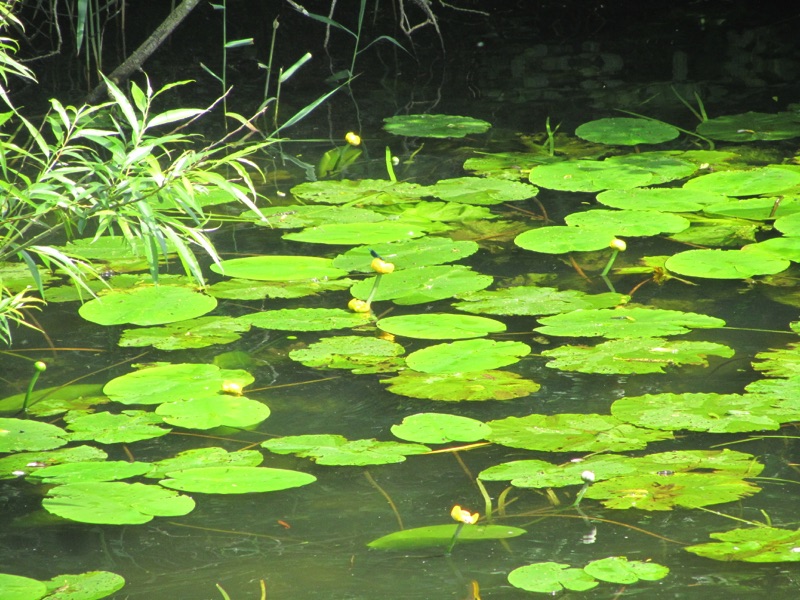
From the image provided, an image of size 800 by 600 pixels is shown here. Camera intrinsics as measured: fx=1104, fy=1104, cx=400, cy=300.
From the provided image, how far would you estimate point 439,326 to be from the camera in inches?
102

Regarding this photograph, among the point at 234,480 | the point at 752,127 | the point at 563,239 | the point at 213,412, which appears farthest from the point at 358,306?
the point at 752,127

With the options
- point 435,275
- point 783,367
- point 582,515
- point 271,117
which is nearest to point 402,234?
point 435,275

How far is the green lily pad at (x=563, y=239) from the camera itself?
3104 millimetres

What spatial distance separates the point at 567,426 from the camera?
2111 millimetres

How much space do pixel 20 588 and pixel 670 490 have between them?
3.45 feet

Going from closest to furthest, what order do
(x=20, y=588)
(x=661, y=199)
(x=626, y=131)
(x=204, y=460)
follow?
(x=20, y=588) → (x=204, y=460) → (x=661, y=199) → (x=626, y=131)

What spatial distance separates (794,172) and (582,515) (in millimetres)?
2275

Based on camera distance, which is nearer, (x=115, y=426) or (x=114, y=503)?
(x=114, y=503)

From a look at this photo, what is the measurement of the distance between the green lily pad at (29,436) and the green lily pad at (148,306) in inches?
21.4

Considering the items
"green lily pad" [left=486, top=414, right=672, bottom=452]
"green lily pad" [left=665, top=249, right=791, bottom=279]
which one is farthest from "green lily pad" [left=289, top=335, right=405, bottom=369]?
"green lily pad" [left=665, top=249, right=791, bottom=279]

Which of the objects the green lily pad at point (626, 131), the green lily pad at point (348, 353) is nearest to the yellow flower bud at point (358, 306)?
the green lily pad at point (348, 353)

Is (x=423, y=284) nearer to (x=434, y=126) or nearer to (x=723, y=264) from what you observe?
(x=723, y=264)

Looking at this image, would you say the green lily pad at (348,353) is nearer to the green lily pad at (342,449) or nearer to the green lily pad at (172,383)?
the green lily pad at (172,383)

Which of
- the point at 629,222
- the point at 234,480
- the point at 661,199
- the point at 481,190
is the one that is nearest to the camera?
the point at 234,480
